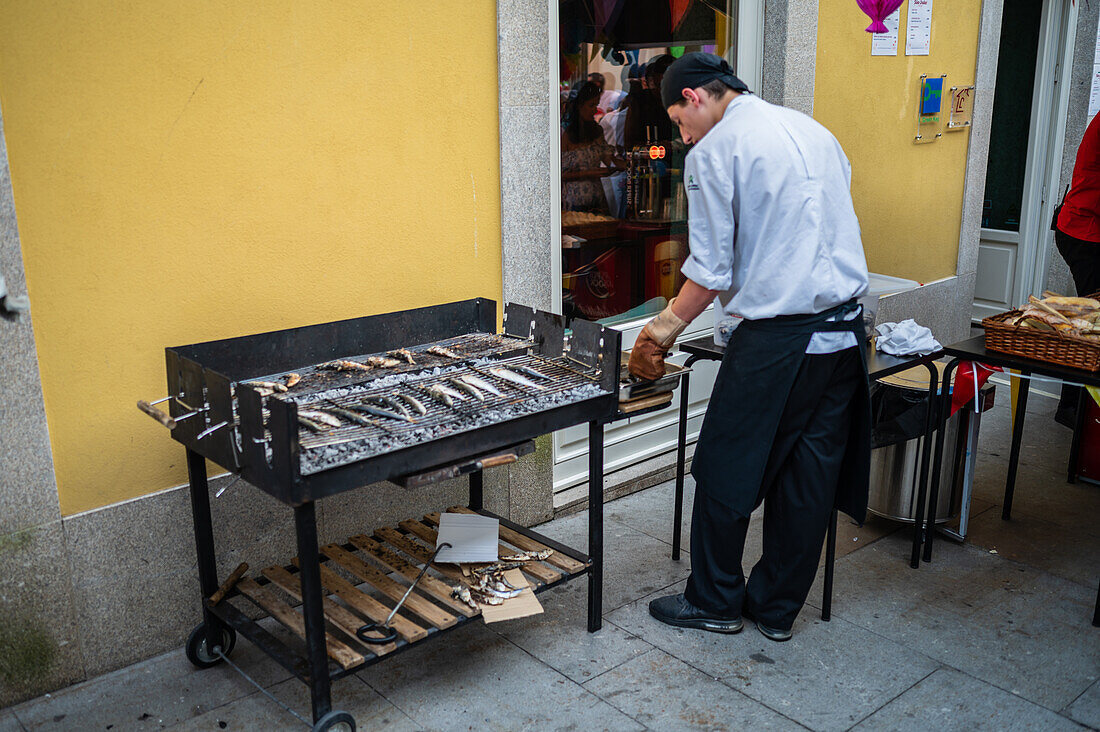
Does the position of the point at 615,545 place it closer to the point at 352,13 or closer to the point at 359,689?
the point at 359,689

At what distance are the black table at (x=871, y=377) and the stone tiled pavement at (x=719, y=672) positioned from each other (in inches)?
4.7

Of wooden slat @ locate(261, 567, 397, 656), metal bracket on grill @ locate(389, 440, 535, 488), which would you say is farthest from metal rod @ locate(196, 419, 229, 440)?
wooden slat @ locate(261, 567, 397, 656)

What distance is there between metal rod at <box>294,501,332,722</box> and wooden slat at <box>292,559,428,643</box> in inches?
10.5

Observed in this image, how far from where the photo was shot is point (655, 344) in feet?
10.8

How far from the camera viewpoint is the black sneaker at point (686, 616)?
3520 millimetres

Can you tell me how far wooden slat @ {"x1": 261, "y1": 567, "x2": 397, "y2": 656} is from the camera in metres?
2.85

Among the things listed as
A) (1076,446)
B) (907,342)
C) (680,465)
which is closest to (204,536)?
(680,465)

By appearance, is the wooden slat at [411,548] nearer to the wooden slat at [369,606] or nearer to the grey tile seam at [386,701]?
the wooden slat at [369,606]

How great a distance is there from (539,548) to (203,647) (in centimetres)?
124

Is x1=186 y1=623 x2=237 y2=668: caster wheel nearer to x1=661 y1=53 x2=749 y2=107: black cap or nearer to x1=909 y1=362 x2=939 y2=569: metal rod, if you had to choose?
x1=661 y1=53 x2=749 y2=107: black cap

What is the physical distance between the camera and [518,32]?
389 centimetres

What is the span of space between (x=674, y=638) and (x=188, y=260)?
2.20m

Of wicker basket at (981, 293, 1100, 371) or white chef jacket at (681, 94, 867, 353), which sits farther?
wicker basket at (981, 293, 1100, 371)

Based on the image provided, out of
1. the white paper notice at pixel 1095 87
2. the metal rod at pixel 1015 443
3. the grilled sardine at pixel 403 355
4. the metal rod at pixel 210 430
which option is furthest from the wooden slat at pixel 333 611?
the white paper notice at pixel 1095 87
